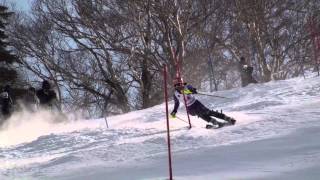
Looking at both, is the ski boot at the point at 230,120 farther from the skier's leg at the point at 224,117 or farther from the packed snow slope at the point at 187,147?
the packed snow slope at the point at 187,147

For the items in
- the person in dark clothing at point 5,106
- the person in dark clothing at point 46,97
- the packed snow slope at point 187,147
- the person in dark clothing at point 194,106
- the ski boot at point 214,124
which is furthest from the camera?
the person in dark clothing at point 5,106

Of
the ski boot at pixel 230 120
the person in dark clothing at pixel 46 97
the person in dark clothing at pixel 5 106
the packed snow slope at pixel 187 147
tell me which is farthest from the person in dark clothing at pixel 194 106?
the person in dark clothing at pixel 5 106

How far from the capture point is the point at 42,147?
14.5 metres

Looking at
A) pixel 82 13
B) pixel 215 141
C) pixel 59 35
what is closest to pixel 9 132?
pixel 215 141

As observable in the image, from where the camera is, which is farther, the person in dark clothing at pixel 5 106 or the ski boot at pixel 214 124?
the person in dark clothing at pixel 5 106

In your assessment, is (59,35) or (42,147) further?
(59,35)

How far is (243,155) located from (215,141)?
182 centimetres

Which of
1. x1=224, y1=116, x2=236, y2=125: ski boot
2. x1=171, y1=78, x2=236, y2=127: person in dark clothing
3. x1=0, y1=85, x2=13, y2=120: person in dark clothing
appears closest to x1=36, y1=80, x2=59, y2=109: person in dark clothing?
x1=0, y1=85, x2=13, y2=120: person in dark clothing

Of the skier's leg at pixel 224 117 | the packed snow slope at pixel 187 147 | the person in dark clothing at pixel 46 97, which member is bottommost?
the packed snow slope at pixel 187 147

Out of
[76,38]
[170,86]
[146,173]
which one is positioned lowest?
[146,173]

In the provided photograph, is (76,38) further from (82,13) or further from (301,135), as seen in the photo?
(301,135)

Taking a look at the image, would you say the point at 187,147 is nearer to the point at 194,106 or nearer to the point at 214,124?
the point at 214,124

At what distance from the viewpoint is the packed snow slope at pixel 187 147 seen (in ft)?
28.8

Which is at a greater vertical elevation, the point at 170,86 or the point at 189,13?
the point at 189,13
